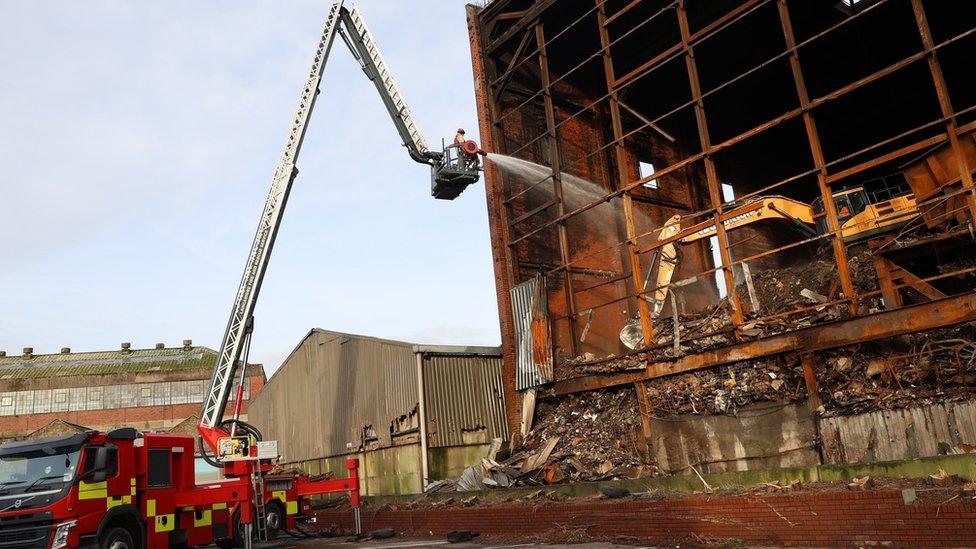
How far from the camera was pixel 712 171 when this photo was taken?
17406 millimetres

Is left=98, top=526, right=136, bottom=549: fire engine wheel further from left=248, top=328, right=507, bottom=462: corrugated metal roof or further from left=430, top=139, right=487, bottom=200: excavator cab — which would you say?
left=430, top=139, right=487, bottom=200: excavator cab

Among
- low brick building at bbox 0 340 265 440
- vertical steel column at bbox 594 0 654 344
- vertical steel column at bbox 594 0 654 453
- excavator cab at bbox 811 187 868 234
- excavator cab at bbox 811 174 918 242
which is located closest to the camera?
vertical steel column at bbox 594 0 654 453

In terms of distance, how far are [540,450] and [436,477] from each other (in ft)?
12.4

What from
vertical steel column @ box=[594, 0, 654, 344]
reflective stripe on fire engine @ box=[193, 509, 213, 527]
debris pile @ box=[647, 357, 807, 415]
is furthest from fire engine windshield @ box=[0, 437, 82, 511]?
vertical steel column @ box=[594, 0, 654, 344]

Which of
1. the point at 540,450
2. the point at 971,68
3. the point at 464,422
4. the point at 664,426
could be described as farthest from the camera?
the point at 971,68

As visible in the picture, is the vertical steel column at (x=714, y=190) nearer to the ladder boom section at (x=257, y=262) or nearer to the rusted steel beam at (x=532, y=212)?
the rusted steel beam at (x=532, y=212)

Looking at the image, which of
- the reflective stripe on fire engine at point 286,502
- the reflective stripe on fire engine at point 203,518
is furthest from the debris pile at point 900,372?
the reflective stripe on fire engine at point 203,518

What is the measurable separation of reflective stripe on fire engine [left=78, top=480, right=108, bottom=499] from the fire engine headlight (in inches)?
18.9

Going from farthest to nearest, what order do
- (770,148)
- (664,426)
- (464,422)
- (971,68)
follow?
(770,148) < (971,68) < (464,422) < (664,426)

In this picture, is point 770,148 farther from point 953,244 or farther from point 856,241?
point 953,244

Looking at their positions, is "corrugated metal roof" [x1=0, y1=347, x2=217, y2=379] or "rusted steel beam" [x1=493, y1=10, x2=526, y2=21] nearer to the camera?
"rusted steel beam" [x1=493, y1=10, x2=526, y2=21]

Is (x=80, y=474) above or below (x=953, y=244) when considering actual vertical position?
below

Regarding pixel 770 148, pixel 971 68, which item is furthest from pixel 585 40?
pixel 971 68

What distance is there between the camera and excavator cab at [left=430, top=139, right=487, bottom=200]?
23156mm
